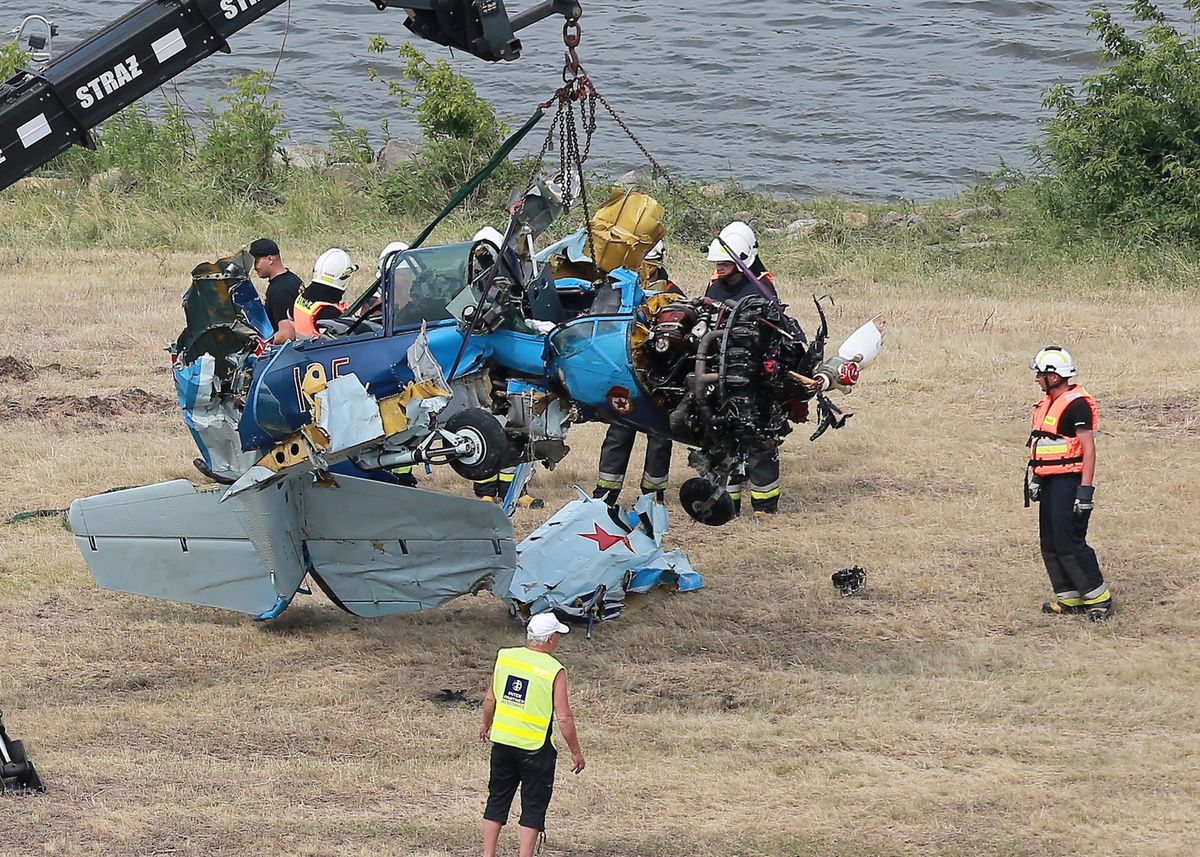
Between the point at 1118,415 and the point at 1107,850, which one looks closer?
the point at 1107,850

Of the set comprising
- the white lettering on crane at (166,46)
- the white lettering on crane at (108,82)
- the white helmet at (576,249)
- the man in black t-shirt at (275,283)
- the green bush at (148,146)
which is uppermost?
the white lettering on crane at (166,46)

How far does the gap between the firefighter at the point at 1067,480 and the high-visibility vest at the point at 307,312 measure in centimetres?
520

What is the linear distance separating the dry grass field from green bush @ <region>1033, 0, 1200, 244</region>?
715cm

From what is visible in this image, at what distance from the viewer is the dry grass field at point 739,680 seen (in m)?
7.89

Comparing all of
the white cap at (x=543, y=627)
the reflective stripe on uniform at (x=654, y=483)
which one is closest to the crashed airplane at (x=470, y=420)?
the reflective stripe on uniform at (x=654, y=483)

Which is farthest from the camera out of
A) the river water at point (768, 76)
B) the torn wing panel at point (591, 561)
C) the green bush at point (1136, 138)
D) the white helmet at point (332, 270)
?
the river water at point (768, 76)

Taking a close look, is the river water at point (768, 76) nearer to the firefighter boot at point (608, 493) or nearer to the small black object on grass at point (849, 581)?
the firefighter boot at point (608, 493)

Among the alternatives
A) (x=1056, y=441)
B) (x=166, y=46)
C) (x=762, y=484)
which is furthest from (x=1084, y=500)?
(x=166, y=46)

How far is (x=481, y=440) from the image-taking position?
939 centimetres

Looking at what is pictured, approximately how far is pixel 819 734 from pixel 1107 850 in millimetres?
1927

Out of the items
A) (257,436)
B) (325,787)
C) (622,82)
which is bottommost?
(622,82)

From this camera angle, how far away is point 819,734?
9078mm

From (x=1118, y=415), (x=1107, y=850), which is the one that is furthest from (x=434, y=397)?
(x=1118, y=415)

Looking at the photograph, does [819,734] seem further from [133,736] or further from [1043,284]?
[1043,284]
